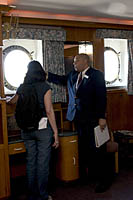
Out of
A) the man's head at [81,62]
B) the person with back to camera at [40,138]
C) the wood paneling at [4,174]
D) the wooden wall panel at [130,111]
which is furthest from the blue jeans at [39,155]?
the wooden wall panel at [130,111]

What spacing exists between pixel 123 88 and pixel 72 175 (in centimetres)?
209

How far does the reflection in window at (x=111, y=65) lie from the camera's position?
4.78 meters

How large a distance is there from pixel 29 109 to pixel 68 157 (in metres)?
1.08

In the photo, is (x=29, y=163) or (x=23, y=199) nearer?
(x=29, y=163)

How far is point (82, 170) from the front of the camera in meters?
3.65

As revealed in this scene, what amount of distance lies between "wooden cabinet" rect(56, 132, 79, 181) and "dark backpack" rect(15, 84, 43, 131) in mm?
851

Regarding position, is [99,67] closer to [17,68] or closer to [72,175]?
[17,68]

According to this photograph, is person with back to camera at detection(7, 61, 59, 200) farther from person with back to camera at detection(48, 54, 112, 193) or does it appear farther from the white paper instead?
person with back to camera at detection(48, 54, 112, 193)

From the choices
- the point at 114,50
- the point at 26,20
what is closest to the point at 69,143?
the point at 26,20

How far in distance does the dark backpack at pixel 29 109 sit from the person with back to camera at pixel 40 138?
2.2 inches

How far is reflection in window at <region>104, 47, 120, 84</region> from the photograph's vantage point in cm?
478

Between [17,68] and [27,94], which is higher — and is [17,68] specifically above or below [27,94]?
above

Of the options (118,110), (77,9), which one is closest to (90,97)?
(77,9)

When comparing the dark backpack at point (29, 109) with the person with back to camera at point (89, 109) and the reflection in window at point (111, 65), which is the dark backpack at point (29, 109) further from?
the reflection in window at point (111, 65)
